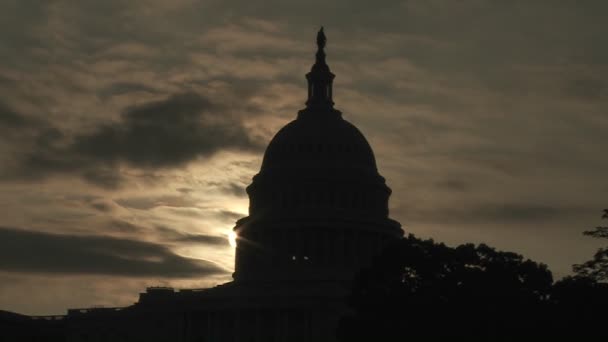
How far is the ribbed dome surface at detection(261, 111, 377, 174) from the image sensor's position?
629 ft

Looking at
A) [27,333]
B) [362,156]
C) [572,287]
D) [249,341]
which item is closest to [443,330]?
[572,287]

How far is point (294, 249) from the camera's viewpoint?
18525cm

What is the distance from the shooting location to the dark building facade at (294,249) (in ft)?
516

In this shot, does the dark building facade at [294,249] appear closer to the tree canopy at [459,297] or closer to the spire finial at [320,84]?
the spire finial at [320,84]

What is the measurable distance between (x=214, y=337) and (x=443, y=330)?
188ft

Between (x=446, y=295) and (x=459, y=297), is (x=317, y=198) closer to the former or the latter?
(x=446, y=295)

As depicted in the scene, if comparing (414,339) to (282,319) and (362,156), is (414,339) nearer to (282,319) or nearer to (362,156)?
(282,319)

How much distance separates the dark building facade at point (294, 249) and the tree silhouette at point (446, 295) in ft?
108

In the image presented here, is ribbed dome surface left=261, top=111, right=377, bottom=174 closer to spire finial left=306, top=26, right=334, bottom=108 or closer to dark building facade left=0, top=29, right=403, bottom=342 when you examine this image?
dark building facade left=0, top=29, right=403, bottom=342

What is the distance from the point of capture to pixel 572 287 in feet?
338

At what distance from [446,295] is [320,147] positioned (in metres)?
80.0

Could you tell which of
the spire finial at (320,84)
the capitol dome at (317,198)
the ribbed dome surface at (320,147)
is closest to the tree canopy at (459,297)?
the capitol dome at (317,198)

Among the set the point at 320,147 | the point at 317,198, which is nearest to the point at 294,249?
the point at 317,198

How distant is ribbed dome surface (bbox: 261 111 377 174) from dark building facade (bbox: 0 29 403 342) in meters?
0.14
